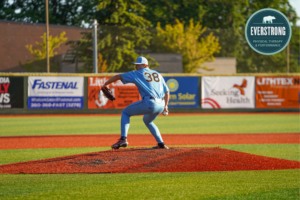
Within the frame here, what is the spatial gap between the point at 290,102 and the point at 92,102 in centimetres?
1221

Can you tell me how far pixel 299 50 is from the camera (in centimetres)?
4262

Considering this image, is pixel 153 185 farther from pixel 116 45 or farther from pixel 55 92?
pixel 116 45

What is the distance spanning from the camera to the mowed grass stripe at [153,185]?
191 inches

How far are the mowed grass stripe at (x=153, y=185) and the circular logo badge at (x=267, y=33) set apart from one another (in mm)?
5753

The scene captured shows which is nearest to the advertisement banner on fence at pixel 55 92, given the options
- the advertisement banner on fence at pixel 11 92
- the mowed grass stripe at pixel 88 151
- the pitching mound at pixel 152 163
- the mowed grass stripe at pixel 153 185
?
the advertisement banner on fence at pixel 11 92

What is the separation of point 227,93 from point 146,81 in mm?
17005

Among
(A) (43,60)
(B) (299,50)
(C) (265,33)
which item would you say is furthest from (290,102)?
(B) (299,50)

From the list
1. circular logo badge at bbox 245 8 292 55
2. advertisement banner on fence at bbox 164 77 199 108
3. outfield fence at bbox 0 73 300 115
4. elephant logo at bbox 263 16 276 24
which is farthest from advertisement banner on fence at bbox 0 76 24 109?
elephant logo at bbox 263 16 276 24

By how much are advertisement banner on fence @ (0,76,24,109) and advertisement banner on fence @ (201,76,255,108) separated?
10607 millimetres

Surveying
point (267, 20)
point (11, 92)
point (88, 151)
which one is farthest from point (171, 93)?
point (88, 151)

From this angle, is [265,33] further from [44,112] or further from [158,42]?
[158,42]

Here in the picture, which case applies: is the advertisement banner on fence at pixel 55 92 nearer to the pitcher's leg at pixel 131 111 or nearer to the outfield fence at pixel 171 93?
the outfield fence at pixel 171 93

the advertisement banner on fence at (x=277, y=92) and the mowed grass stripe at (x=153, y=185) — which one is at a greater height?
the advertisement banner on fence at (x=277, y=92)

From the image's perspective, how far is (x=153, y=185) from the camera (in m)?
5.36
